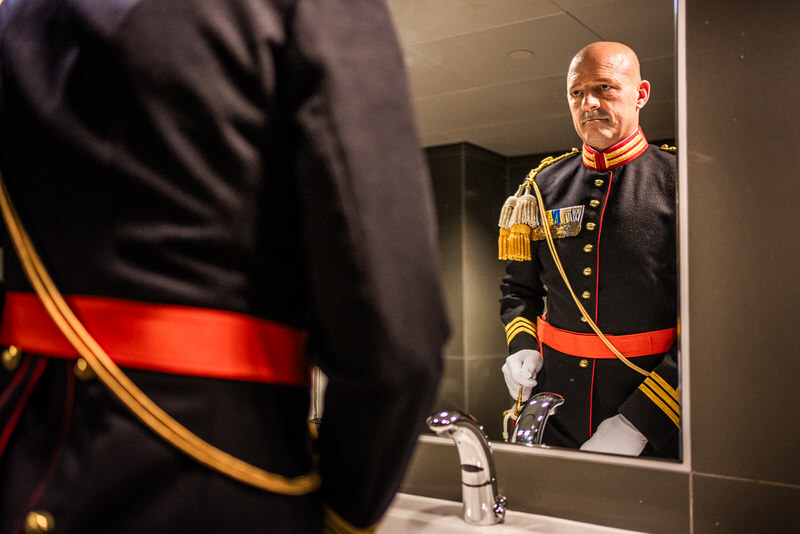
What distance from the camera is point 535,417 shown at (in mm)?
917

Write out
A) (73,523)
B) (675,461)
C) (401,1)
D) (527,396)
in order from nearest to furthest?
(73,523) → (675,461) → (527,396) → (401,1)

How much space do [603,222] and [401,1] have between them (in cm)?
49

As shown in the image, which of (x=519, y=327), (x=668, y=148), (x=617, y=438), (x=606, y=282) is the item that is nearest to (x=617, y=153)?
(x=668, y=148)

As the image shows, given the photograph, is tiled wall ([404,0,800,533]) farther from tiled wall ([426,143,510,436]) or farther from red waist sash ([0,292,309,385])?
red waist sash ([0,292,309,385])

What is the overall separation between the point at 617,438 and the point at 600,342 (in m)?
0.13

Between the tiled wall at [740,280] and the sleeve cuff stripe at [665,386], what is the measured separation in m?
0.02

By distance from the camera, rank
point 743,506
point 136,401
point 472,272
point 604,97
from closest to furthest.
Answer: point 136,401
point 743,506
point 604,97
point 472,272

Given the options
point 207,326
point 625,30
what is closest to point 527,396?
point 625,30

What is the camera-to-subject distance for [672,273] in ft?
2.71

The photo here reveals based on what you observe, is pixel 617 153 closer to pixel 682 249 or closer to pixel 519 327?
pixel 682 249

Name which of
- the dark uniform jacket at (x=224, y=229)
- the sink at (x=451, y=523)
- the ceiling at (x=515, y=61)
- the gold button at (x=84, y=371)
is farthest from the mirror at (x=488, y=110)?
the gold button at (x=84, y=371)

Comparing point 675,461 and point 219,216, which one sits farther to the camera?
point 675,461

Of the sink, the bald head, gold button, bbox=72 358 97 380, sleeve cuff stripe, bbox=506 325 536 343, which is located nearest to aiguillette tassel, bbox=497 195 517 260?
sleeve cuff stripe, bbox=506 325 536 343

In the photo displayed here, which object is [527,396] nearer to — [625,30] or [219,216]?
[625,30]
